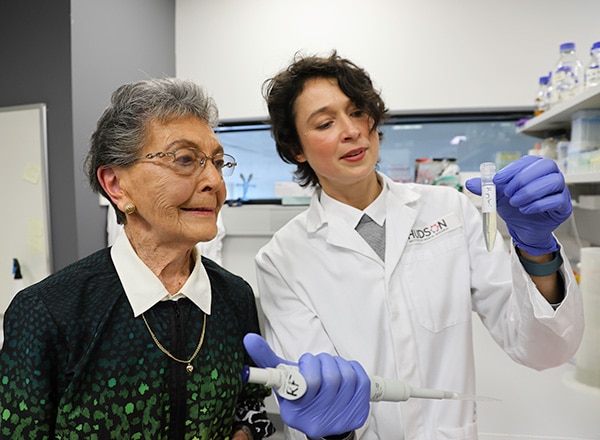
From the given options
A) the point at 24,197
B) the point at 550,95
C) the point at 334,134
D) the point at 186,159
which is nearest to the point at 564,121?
the point at 550,95

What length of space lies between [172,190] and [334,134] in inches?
20.1

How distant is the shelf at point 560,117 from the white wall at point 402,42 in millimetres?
305

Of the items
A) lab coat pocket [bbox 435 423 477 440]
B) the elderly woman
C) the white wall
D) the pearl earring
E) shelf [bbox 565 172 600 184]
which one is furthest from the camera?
the white wall

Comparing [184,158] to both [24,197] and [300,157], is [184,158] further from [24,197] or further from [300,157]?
[24,197]

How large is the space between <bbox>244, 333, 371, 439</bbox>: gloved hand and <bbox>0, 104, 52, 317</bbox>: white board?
6.46ft

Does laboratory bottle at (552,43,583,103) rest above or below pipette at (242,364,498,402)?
above

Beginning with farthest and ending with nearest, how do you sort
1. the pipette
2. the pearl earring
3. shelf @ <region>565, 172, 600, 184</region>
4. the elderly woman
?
1. shelf @ <region>565, 172, 600, 184</region>
2. the pearl earring
3. the elderly woman
4. the pipette

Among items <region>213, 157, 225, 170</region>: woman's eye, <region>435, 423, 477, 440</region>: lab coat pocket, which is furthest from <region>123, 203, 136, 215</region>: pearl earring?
<region>435, 423, 477, 440</region>: lab coat pocket

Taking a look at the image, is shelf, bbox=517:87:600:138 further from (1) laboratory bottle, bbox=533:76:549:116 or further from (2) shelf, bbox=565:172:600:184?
(2) shelf, bbox=565:172:600:184

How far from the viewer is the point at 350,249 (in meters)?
1.29

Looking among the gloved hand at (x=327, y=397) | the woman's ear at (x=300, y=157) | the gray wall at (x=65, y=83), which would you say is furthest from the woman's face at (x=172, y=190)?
the gray wall at (x=65, y=83)

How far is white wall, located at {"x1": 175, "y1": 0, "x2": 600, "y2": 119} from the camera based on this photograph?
2768mm

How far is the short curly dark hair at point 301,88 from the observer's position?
1.34 meters

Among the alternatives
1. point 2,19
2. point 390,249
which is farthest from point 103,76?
point 390,249
